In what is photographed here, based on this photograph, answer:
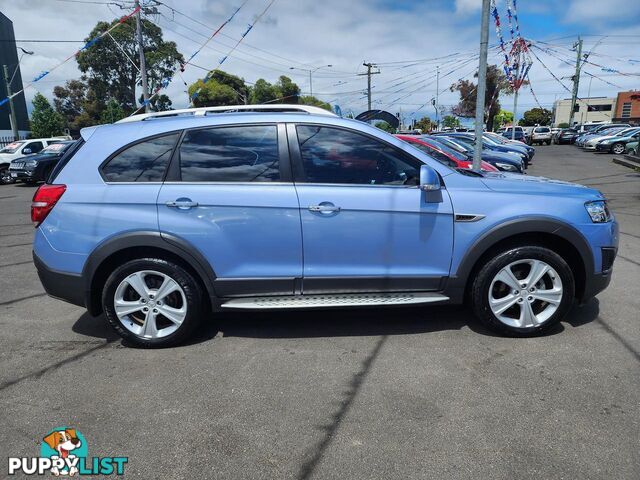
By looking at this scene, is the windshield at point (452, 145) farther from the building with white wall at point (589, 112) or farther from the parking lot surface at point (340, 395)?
the building with white wall at point (589, 112)

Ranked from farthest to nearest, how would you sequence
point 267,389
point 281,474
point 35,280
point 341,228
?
point 35,280 → point 341,228 → point 267,389 → point 281,474

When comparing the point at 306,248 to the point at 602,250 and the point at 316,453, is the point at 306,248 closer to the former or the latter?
Answer: the point at 316,453

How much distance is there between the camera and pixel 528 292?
3521 millimetres

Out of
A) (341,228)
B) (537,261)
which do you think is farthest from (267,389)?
(537,261)

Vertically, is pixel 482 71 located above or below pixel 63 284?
above

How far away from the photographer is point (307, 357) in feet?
11.0

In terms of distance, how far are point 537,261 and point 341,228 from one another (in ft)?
5.19

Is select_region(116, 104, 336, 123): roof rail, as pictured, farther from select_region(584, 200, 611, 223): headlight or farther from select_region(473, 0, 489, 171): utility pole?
select_region(473, 0, 489, 171): utility pole

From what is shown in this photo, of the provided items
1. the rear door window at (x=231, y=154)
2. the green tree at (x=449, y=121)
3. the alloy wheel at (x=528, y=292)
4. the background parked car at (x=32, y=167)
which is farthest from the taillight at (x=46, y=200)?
the green tree at (x=449, y=121)

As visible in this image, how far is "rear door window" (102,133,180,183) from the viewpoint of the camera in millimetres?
3447

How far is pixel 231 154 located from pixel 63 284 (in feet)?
5.50

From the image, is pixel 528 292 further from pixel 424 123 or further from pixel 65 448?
pixel 424 123

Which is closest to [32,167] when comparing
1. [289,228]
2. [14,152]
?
[14,152]

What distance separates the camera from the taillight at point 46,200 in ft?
11.2
